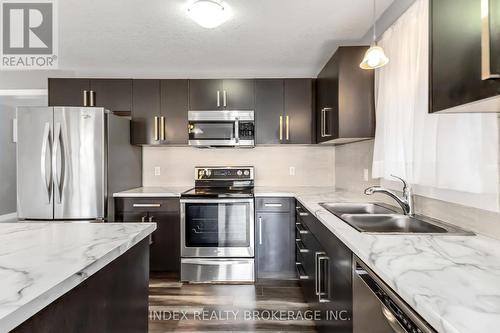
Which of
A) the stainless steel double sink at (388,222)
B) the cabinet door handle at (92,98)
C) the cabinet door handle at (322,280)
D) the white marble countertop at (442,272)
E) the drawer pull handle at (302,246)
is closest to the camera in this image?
the white marble countertop at (442,272)

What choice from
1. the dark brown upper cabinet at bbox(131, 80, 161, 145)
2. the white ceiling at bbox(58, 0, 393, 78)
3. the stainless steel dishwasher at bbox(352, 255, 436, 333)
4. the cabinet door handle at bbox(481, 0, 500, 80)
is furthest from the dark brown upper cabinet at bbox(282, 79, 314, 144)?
the cabinet door handle at bbox(481, 0, 500, 80)

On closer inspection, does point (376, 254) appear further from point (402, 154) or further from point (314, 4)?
point (314, 4)

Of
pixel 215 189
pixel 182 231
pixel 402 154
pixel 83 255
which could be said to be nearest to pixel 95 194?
pixel 182 231

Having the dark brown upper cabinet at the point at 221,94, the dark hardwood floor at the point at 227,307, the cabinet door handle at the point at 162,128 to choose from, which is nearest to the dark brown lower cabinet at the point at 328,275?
the dark hardwood floor at the point at 227,307

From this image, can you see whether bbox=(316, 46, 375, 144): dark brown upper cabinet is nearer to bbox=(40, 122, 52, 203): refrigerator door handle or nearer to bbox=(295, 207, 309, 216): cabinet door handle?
bbox=(295, 207, 309, 216): cabinet door handle

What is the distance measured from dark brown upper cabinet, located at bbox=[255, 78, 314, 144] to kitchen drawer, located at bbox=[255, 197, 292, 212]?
0.70m

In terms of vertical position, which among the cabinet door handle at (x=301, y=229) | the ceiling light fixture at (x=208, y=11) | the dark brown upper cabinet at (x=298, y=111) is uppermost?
the ceiling light fixture at (x=208, y=11)

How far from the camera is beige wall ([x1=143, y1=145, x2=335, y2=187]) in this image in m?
3.50

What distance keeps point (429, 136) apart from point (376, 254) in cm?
92

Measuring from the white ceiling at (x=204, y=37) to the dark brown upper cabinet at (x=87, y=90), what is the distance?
8.3 inches

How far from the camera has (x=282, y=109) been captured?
3.19 metres

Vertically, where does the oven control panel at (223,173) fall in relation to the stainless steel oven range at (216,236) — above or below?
above

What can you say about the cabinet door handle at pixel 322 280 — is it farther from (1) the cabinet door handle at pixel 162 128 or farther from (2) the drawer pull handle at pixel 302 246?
(1) the cabinet door handle at pixel 162 128

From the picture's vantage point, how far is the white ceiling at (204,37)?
6.68 feet
